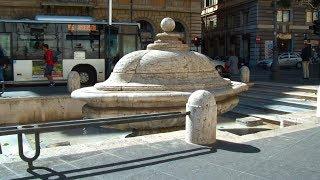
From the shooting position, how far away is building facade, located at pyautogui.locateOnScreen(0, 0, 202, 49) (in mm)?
33719

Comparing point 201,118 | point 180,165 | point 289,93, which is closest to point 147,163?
point 180,165

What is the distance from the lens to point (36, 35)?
66.5ft

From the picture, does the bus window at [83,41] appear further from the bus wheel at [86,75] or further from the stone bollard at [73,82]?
the stone bollard at [73,82]

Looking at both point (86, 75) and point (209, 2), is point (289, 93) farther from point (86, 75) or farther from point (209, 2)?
point (209, 2)

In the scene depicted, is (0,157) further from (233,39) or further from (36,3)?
(233,39)

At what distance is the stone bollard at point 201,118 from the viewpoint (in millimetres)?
6555

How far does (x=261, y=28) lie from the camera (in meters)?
44.9

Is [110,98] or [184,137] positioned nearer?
[184,137]

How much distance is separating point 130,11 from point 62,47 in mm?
17075

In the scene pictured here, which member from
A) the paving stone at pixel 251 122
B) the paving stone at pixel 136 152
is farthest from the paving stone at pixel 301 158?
the paving stone at pixel 251 122

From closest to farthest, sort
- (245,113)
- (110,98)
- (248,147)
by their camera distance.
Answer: (248,147), (110,98), (245,113)

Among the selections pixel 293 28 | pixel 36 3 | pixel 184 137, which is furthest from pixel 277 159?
pixel 293 28

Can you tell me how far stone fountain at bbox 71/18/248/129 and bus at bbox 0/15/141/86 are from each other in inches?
445

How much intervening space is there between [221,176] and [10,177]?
2.35 meters
